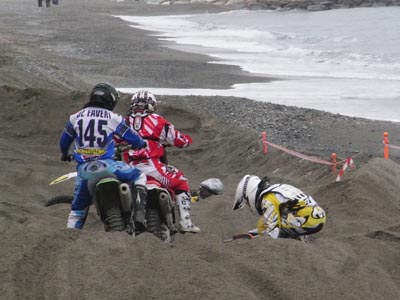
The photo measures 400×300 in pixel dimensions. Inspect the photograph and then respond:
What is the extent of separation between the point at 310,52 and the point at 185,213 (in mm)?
32211

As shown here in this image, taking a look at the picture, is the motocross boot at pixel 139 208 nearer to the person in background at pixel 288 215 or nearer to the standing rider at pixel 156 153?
the standing rider at pixel 156 153

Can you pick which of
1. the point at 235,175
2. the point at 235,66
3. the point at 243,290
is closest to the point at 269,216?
the point at 243,290

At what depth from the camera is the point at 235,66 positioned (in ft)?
103

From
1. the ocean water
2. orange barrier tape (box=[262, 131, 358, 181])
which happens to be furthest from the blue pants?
the ocean water

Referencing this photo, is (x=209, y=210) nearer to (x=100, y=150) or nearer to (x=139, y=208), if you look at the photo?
(x=139, y=208)

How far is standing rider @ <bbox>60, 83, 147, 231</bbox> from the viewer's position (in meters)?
7.39

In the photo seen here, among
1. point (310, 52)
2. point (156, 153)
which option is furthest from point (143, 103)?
point (310, 52)

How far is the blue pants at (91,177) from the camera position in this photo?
289 inches

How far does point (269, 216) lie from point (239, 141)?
7614mm

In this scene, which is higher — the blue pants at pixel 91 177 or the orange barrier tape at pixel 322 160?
the blue pants at pixel 91 177

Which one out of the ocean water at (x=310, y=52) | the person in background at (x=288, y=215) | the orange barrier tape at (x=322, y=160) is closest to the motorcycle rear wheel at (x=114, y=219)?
the person in background at (x=288, y=215)

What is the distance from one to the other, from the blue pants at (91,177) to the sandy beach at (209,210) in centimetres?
27

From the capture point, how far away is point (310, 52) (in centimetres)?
3944

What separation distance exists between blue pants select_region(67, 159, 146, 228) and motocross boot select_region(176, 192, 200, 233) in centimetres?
74
